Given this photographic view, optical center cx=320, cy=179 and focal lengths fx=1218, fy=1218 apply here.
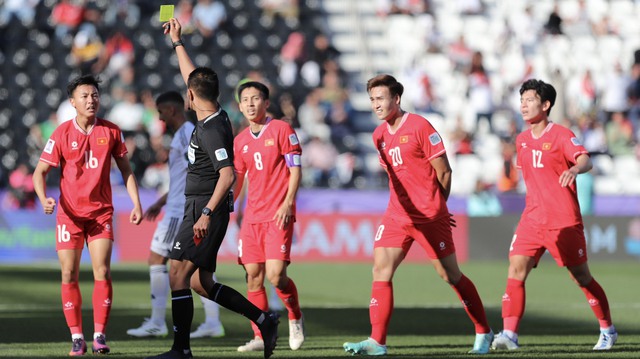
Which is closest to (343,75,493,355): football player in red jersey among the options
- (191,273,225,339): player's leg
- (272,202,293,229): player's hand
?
(272,202,293,229): player's hand

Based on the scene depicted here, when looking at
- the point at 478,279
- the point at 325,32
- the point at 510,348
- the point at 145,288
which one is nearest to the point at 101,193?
the point at 510,348

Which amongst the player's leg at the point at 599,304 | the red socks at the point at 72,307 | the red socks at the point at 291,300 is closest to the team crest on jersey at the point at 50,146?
the red socks at the point at 72,307

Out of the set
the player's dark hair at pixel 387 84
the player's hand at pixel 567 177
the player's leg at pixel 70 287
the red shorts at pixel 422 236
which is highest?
the player's dark hair at pixel 387 84

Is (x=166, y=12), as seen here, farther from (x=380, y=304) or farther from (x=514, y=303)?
(x=514, y=303)

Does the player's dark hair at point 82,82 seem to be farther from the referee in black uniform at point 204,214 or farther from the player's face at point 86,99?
the referee in black uniform at point 204,214

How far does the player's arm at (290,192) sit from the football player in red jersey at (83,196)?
1191 millimetres

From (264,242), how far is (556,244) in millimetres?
2485

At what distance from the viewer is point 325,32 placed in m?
29.8

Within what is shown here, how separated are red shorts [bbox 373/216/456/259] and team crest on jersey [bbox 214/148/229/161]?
1.80 meters

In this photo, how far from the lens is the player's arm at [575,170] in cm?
968

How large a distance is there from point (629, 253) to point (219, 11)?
1091 centimetres

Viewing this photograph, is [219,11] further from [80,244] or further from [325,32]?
[80,244]

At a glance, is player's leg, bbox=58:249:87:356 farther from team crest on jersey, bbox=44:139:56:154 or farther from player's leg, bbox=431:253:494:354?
player's leg, bbox=431:253:494:354

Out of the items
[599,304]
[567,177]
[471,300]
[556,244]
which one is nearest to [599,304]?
[599,304]
